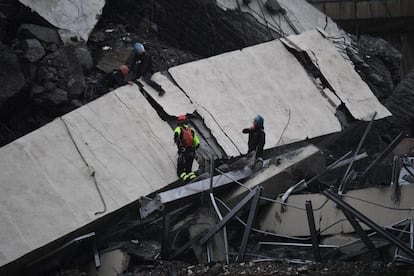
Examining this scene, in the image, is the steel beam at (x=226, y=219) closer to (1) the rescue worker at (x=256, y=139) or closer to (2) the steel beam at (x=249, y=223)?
(2) the steel beam at (x=249, y=223)

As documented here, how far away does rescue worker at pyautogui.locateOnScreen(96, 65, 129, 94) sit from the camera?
12516 millimetres

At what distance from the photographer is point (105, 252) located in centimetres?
1068

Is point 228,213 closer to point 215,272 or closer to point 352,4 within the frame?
point 215,272

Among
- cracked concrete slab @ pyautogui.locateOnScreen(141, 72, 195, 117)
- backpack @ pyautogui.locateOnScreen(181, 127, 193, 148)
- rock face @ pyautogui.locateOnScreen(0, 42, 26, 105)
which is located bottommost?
backpack @ pyautogui.locateOnScreen(181, 127, 193, 148)

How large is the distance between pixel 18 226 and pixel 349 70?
7.35 meters

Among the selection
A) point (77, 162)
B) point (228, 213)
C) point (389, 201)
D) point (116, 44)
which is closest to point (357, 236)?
point (389, 201)

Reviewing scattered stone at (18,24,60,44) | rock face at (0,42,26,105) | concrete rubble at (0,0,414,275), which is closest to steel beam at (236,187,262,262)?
concrete rubble at (0,0,414,275)

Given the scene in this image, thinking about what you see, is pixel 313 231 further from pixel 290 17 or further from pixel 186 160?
pixel 290 17

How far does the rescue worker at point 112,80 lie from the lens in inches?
493

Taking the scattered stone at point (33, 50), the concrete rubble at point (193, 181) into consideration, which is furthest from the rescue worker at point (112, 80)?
the scattered stone at point (33, 50)

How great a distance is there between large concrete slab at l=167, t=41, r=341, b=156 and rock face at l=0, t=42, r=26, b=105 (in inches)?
103

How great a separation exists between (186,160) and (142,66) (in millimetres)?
2174

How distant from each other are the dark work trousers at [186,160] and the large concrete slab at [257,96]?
106 cm

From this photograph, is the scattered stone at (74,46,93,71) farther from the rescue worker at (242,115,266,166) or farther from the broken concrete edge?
the rescue worker at (242,115,266,166)
